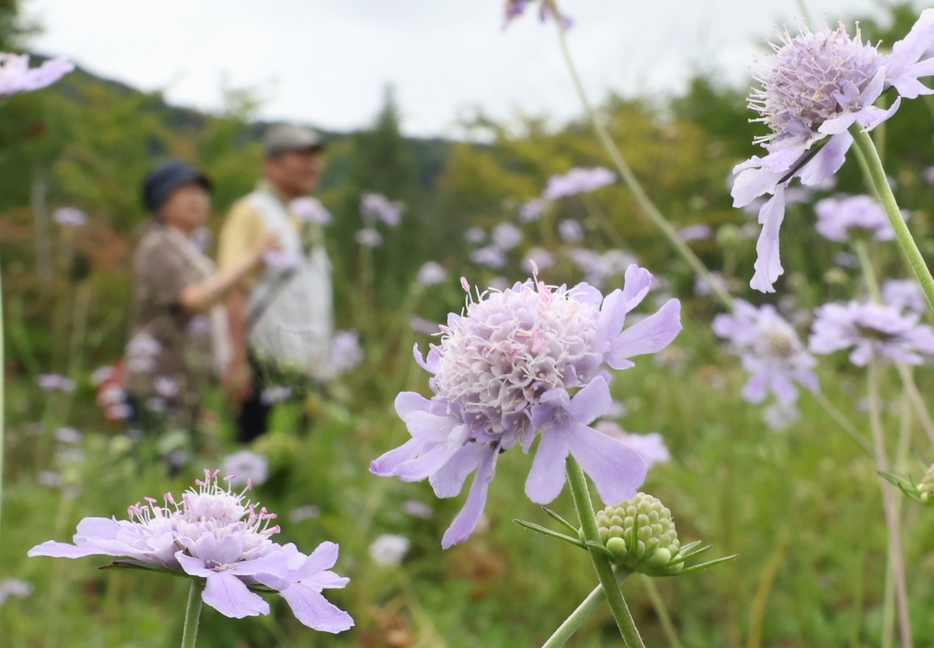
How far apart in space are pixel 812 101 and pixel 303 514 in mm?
2442

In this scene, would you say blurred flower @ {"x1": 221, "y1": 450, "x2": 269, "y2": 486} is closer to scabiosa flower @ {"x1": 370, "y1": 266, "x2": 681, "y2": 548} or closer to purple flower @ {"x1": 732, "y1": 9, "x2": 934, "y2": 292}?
scabiosa flower @ {"x1": 370, "y1": 266, "x2": 681, "y2": 548}

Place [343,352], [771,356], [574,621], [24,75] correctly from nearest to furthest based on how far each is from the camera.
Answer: [574,621], [24,75], [771,356], [343,352]

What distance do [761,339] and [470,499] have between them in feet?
5.40

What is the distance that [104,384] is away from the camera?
17.3ft

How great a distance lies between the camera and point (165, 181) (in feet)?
16.0

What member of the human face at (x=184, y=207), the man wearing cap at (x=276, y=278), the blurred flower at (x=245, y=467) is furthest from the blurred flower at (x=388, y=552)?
the human face at (x=184, y=207)

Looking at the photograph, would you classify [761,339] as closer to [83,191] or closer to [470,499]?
[470,499]

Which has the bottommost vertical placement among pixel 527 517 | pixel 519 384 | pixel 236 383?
pixel 236 383

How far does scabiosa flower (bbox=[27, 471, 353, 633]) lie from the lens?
592 mm

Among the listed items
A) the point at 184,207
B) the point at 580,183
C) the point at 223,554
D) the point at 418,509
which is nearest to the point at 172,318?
the point at 184,207

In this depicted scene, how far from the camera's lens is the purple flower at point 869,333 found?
146cm

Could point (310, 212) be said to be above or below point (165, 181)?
above

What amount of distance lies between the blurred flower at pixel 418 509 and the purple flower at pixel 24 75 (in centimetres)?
215

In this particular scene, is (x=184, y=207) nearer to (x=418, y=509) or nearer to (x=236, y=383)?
(x=236, y=383)
